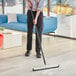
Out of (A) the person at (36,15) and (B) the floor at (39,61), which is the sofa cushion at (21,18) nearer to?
(B) the floor at (39,61)

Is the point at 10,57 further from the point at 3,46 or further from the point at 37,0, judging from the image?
the point at 37,0

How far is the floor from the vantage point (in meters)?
3.75

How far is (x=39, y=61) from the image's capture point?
175 inches

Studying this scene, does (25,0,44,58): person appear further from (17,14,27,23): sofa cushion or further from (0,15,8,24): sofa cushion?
(0,15,8,24): sofa cushion

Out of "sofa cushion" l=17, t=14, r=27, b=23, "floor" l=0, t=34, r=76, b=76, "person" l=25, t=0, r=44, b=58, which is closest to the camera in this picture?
"floor" l=0, t=34, r=76, b=76

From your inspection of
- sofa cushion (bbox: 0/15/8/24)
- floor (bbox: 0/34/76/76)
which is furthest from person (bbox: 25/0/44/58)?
sofa cushion (bbox: 0/15/8/24)

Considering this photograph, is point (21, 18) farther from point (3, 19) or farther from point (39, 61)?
point (39, 61)

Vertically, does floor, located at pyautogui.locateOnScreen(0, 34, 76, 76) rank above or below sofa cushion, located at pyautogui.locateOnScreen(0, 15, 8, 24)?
below

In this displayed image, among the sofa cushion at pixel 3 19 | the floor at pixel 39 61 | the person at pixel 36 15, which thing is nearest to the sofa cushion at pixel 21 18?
the sofa cushion at pixel 3 19

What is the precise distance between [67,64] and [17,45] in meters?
2.00

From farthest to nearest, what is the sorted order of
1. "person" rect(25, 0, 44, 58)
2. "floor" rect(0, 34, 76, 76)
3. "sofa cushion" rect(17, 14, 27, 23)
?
"sofa cushion" rect(17, 14, 27, 23) < "person" rect(25, 0, 44, 58) < "floor" rect(0, 34, 76, 76)

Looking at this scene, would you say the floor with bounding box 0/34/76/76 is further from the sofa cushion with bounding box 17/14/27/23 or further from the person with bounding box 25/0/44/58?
the sofa cushion with bounding box 17/14/27/23

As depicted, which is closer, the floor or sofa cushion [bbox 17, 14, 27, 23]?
the floor

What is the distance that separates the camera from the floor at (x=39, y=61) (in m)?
3.75
